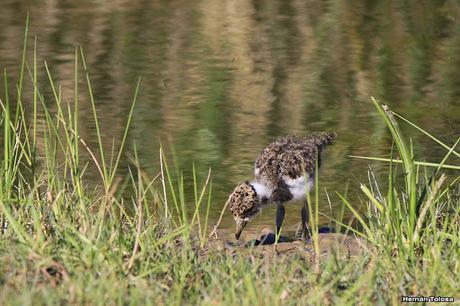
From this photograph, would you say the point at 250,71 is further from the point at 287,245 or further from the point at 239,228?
the point at 287,245

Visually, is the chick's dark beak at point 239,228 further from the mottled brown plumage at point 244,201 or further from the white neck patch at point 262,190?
the white neck patch at point 262,190

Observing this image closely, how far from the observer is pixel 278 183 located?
6.87m

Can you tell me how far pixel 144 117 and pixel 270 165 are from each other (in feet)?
10.3

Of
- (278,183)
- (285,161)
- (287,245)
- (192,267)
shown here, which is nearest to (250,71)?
(285,161)

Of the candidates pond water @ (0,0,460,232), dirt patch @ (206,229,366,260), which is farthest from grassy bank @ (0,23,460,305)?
pond water @ (0,0,460,232)

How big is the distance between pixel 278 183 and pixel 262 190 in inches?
5.3

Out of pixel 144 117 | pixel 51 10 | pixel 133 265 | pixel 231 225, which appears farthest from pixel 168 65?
pixel 133 265

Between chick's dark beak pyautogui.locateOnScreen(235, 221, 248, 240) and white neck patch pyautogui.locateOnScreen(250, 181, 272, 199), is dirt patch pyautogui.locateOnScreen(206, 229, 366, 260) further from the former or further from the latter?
white neck patch pyautogui.locateOnScreen(250, 181, 272, 199)

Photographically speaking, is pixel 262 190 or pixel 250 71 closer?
pixel 262 190

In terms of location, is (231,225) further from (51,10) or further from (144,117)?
(51,10)

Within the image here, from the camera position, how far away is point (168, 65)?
12148 millimetres

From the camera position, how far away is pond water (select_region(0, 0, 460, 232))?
8977 millimetres

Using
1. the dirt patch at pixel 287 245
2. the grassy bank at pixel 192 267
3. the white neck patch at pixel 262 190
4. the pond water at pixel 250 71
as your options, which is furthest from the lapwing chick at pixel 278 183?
the grassy bank at pixel 192 267

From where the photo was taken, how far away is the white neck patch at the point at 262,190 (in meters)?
6.76
